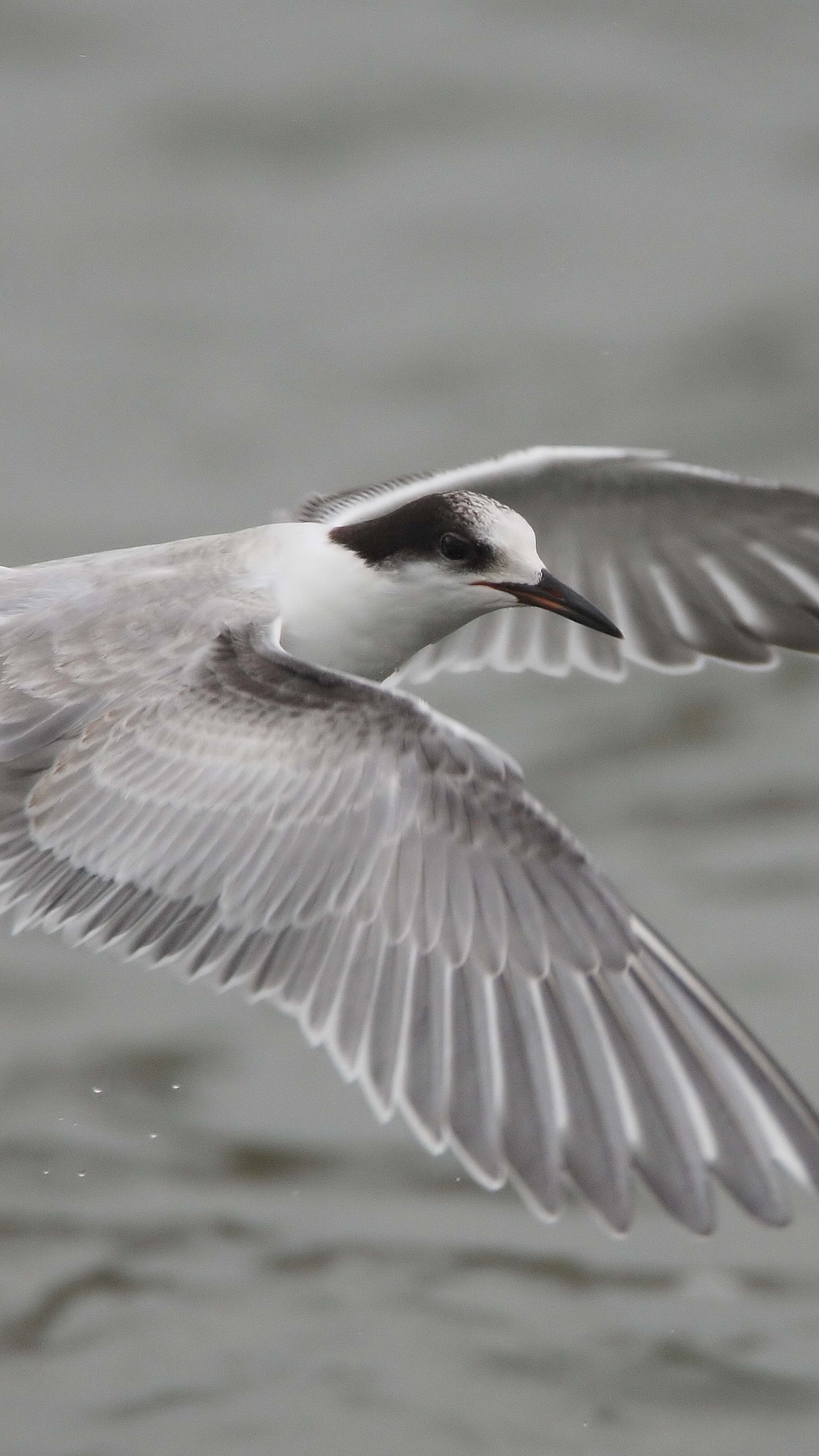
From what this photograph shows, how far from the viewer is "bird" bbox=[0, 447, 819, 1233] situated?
530 centimetres

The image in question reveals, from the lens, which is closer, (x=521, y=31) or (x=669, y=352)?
(x=669, y=352)

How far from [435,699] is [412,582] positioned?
3.01m

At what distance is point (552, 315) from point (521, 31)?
1.99m

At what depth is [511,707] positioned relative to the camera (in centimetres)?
973

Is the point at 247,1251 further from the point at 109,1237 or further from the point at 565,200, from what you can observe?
the point at 565,200

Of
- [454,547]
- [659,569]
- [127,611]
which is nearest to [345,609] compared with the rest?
[454,547]

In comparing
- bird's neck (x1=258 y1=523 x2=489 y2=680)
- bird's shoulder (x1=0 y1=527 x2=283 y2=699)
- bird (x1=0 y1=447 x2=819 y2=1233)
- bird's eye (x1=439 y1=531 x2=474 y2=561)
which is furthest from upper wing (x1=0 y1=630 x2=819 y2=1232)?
bird's eye (x1=439 y1=531 x2=474 y2=561)

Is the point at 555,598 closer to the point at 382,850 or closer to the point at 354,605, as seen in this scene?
the point at 354,605

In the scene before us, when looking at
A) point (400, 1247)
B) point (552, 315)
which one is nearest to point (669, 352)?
point (552, 315)

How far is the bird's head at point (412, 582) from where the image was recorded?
650cm

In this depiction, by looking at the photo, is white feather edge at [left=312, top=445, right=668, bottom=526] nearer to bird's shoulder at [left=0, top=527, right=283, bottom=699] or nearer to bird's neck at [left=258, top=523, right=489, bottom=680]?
bird's neck at [left=258, top=523, right=489, bottom=680]

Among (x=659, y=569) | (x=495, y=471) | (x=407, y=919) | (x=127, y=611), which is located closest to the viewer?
(x=407, y=919)

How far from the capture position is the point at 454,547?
659 centimetres

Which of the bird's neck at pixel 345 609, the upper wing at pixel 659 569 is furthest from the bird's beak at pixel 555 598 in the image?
the upper wing at pixel 659 569
